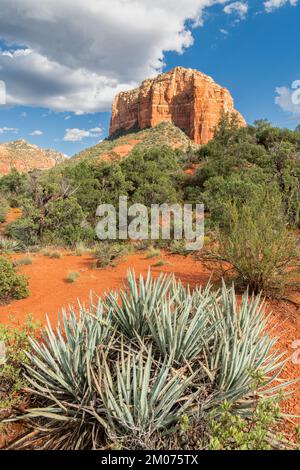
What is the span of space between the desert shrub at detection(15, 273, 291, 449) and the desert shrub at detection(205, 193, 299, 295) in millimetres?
2349

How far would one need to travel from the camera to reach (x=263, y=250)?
5016mm

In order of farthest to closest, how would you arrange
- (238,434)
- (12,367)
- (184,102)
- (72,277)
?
(184,102), (72,277), (12,367), (238,434)

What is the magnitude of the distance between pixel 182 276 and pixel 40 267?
4.05m

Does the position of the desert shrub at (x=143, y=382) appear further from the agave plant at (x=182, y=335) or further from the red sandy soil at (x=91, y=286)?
the red sandy soil at (x=91, y=286)

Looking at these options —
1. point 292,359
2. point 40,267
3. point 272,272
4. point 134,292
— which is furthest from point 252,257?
point 40,267

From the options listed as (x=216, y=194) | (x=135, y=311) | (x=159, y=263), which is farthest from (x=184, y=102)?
(x=135, y=311)

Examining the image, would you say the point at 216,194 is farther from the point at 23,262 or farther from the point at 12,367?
the point at 12,367

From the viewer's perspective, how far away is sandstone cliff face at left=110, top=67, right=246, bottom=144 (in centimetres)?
6725

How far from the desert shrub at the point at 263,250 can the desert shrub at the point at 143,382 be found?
235cm

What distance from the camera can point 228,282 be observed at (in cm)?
553

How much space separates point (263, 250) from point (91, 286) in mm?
3613

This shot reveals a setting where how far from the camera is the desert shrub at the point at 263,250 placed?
16.4 feet

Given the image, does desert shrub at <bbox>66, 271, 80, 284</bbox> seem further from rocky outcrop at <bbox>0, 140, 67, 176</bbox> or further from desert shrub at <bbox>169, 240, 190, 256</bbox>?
rocky outcrop at <bbox>0, 140, 67, 176</bbox>

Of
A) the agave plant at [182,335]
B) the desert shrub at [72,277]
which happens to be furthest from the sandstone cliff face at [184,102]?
the agave plant at [182,335]
